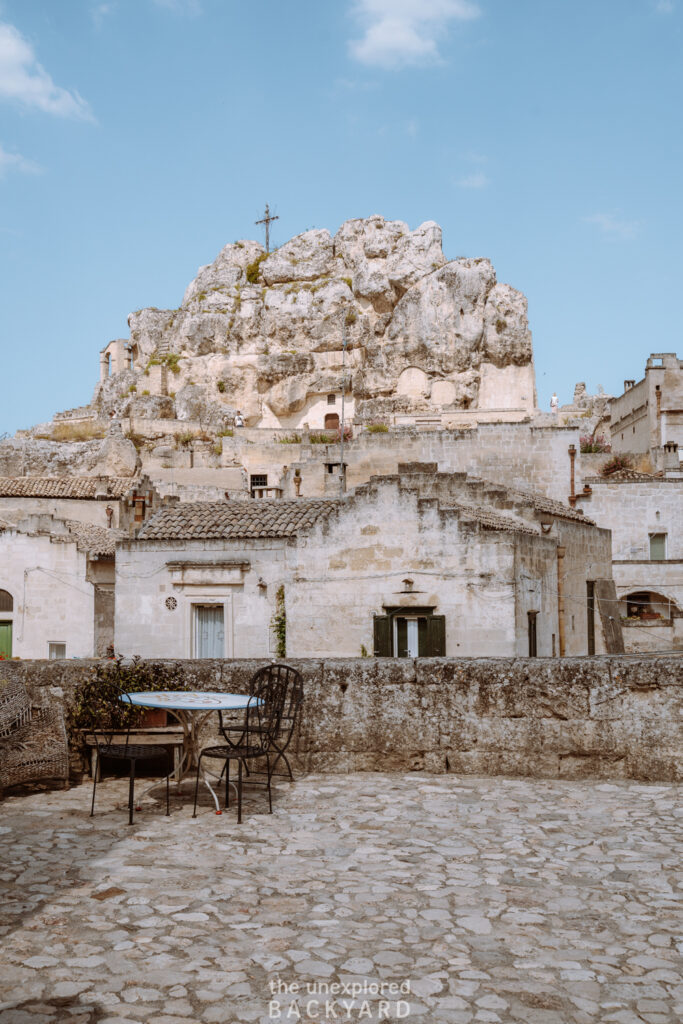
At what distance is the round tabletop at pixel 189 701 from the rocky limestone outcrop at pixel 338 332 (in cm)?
6236

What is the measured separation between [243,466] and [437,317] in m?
28.8

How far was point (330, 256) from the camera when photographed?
8694cm

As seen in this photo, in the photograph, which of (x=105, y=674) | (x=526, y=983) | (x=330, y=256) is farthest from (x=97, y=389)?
(x=526, y=983)

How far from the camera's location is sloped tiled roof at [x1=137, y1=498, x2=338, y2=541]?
1914cm

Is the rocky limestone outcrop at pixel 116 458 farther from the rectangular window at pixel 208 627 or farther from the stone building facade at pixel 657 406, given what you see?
the rectangular window at pixel 208 627

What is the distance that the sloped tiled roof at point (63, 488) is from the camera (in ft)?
124

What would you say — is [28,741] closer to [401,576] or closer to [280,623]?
[401,576]

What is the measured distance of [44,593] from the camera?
89.4ft

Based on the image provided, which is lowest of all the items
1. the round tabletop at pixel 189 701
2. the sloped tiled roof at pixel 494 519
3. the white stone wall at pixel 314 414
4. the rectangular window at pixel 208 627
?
the round tabletop at pixel 189 701

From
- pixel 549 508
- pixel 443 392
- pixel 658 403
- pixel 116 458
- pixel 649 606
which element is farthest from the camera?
pixel 443 392

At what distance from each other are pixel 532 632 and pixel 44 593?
16.1m

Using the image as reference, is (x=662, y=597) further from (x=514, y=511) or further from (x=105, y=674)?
(x=105, y=674)

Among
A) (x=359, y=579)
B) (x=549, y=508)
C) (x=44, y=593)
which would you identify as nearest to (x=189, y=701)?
(x=359, y=579)

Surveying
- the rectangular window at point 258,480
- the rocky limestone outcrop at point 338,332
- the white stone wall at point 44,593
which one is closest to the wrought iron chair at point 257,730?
the white stone wall at point 44,593
